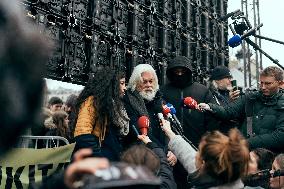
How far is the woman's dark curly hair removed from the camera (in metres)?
3.47

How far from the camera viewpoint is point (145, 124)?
3.60 meters

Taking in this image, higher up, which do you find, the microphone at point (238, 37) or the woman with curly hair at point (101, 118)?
the microphone at point (238, 37)

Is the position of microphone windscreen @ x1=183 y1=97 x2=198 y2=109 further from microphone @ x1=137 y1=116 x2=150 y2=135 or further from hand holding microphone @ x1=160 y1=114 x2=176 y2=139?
microphone @ x1=137 y1=116 x2=150 y2=135

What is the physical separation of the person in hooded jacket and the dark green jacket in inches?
16.1

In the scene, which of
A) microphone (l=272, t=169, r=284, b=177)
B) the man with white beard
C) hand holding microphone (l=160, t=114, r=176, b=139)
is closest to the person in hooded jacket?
the man with white beard

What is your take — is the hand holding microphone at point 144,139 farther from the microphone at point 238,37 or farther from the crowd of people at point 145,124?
the microphone at point 238,37

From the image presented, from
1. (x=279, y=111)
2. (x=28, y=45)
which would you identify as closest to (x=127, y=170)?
(x=28, y=45)

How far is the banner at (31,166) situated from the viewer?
13.3ft

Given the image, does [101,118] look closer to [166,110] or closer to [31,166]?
[166,110]

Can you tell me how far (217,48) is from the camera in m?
26.7

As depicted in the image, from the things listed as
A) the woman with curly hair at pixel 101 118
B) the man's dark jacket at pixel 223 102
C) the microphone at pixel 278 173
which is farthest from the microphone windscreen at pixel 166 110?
the microphone at pixel 278 173

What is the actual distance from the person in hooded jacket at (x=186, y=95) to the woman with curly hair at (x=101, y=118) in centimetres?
127

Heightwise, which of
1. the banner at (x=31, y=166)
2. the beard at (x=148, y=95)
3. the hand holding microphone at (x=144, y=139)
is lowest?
the banner at (x=31, y=166)

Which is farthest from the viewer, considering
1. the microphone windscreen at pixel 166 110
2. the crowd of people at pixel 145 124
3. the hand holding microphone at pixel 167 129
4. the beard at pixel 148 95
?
the beard at pixel 148 95
